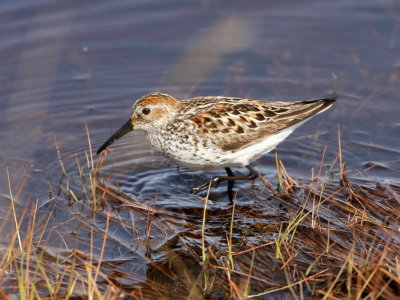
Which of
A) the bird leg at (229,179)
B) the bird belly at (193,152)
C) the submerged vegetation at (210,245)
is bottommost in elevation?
the bird leg at (229,179)

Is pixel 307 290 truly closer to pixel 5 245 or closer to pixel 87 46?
pixel 5 245

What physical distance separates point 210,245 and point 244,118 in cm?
200

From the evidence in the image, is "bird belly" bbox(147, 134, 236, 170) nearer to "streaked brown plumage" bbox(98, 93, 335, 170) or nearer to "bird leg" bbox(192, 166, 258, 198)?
"streaked brown plumage" bbox(98, 93, 335, 170)

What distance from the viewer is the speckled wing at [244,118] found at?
7.96m

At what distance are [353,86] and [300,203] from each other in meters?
3.96

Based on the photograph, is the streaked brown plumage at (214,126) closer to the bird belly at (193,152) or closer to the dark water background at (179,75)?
the bird belly at (193,152)

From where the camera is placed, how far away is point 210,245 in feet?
22.2

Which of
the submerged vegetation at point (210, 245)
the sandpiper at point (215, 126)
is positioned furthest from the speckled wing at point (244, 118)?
the submerged vegetation at point (210, 245)

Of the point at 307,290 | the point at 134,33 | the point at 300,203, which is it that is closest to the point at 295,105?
the point at 300,203

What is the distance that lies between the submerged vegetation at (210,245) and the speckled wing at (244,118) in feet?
2.16

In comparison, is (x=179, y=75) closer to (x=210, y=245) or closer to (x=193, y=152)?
(x=193, y=152)

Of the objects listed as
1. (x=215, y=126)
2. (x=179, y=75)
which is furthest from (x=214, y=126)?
(x=179, y=75)

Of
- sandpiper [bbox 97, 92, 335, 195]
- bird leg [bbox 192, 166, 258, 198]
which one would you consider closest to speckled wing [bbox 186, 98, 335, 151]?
sandpiper [bbox 97, 92, 335, 195]

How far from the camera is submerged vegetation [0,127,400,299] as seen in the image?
571cm
